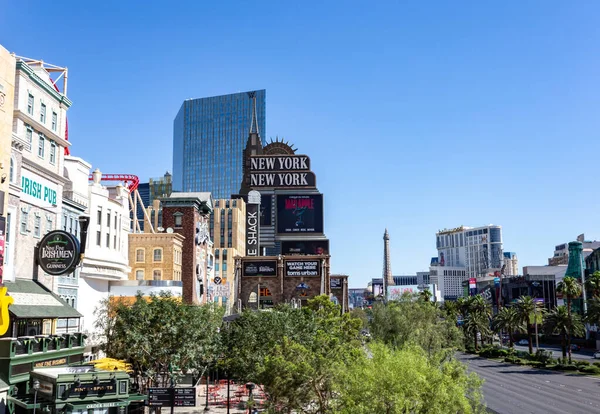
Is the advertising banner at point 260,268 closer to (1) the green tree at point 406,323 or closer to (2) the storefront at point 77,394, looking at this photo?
(1) the green tree at point 406,323

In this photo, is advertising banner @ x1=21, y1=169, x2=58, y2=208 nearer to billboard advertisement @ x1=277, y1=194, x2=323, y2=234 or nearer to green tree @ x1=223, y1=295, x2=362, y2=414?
green tree @ x1=223, y1=295, x2=362, y2=414

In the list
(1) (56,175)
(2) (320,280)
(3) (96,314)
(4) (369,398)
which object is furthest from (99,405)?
(2) (320,280)

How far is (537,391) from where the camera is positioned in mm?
60875

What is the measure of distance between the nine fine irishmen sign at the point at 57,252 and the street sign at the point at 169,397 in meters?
9.95

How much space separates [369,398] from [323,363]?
266 inches

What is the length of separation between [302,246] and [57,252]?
12482 centimetres

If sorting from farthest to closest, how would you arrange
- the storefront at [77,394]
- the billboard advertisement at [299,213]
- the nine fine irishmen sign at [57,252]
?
the billboard advertisement at [299,213] < the nine fine irishmen sign at [57,252] < the storefront at [77,394]

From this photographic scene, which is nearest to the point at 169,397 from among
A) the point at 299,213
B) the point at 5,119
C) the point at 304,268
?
the point at 5,119

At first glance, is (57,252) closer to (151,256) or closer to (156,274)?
(151,256)

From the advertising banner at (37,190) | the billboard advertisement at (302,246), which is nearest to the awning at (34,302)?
the advertising banner at (37,190)

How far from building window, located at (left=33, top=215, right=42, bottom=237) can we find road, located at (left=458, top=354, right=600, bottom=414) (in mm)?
36590

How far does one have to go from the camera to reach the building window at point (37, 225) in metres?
39.2

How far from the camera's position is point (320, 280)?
389ft

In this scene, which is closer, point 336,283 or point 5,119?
point 5,119
